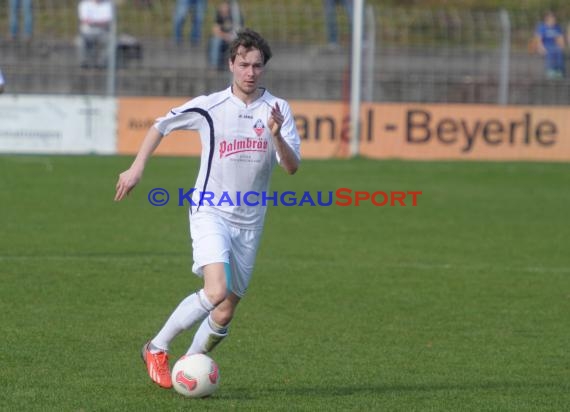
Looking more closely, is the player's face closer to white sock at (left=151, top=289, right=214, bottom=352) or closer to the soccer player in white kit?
the soccer player in white kit

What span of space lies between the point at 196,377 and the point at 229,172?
45.7 inches

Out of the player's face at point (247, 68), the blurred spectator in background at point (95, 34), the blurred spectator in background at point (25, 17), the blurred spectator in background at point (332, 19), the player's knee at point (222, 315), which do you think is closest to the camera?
the player's face at point (247, 68)

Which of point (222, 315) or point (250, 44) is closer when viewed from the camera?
point (250, 44)

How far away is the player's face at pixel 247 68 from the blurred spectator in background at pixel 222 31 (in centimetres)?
1827

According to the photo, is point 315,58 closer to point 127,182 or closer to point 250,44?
point 250,44

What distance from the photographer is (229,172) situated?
7.02 metres

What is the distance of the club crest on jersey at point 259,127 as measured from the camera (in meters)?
7.02

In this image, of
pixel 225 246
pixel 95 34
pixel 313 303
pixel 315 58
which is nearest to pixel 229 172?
pixel 225 246

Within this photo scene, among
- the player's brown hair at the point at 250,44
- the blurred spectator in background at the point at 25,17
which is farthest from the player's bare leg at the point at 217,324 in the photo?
the blurred spectator in background at the point at 25,17

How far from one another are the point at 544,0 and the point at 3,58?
18.9 meters

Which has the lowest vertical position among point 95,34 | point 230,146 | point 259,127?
point 230,146

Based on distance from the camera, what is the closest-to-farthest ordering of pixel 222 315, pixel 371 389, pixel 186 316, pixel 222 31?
1. pixel 186 316
2. pixel 222 315
3. pixel 371 389
4. pixel 222 31

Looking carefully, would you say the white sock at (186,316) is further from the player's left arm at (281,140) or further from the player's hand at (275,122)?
the player's hand at (275,122)

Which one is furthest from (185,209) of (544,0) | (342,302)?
(544,0)
